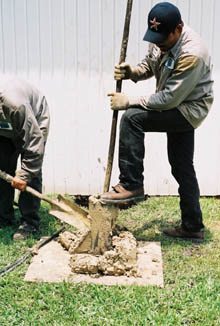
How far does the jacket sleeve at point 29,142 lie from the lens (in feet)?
14.7

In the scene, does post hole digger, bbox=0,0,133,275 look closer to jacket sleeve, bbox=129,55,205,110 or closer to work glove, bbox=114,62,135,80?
work glove, bbox=114,62,135,80

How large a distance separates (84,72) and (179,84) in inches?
76.7

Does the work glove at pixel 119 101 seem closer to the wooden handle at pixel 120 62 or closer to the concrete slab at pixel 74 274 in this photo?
the wooden handle at pixel 120 62

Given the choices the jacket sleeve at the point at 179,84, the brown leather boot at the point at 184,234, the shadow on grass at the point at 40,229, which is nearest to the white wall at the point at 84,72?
the shadow on grass at the point at 40,229

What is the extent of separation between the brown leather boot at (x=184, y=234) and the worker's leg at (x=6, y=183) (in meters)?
1.49

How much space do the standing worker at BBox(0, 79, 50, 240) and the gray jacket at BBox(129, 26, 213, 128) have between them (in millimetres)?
851

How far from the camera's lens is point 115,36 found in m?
Result: 5.86

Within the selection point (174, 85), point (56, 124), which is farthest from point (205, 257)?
point (56, 124)

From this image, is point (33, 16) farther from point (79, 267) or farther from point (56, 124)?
point (79, 267)

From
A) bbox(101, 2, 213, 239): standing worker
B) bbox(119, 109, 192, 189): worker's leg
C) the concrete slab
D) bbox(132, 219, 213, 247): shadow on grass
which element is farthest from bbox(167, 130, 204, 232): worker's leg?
the concrete slab

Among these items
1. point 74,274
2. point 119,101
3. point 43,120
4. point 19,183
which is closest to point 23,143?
point 43,120

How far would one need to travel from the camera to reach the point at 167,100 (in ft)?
14.0

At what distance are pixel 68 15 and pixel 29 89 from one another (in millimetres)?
1390

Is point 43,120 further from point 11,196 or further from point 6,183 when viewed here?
point 11,196
